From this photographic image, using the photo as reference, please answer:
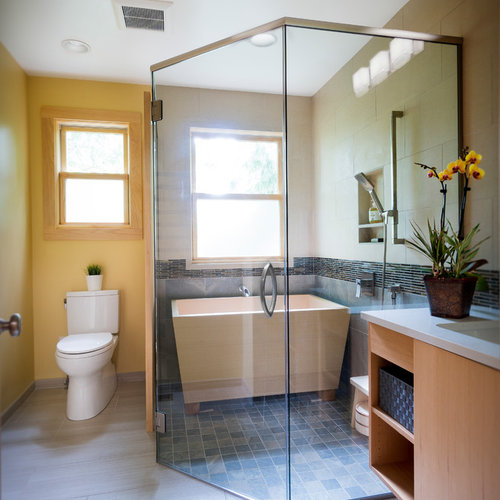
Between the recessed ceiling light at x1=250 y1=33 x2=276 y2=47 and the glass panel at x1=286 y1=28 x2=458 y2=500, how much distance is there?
3.7 inches

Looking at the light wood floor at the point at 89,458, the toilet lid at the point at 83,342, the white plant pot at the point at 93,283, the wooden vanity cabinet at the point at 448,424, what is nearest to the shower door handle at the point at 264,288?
the wooden vanity cabinet at the point at 448,424

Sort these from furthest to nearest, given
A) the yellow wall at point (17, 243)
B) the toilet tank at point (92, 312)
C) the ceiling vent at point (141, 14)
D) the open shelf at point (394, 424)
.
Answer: the toilet tank at point (92, 312) → the yellow wall at point (17, 243) → the ceiling vent at point (141, 14) → the open shelf at point (394, 424)

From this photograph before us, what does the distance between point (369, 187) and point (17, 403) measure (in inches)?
109

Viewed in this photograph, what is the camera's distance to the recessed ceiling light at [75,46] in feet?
8.31

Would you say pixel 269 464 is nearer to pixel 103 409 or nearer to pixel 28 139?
pixel 103 409

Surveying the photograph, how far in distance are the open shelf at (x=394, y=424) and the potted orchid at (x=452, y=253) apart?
453 millimetres

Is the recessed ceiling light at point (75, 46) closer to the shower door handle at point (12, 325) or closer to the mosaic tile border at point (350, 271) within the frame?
the mosaic tile border at point (350, 271)

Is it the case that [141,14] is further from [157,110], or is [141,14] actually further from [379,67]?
[379,67]

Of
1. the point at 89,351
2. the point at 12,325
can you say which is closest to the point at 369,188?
the point at 12,325

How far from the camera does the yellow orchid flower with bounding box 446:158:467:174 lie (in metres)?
1.65

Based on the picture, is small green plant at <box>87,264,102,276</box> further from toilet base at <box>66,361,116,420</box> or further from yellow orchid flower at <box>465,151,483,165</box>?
yellow orchid flower at <box>465,151,483,165</box>

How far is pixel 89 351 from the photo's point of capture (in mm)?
2557

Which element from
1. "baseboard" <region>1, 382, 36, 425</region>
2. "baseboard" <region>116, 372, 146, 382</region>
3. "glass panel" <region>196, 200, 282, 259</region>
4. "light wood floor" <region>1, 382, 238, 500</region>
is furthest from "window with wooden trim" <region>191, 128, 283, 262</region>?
"baseboard" <region>116, 372, 146, 382</region>

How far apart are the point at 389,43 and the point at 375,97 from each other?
10.4 inches
